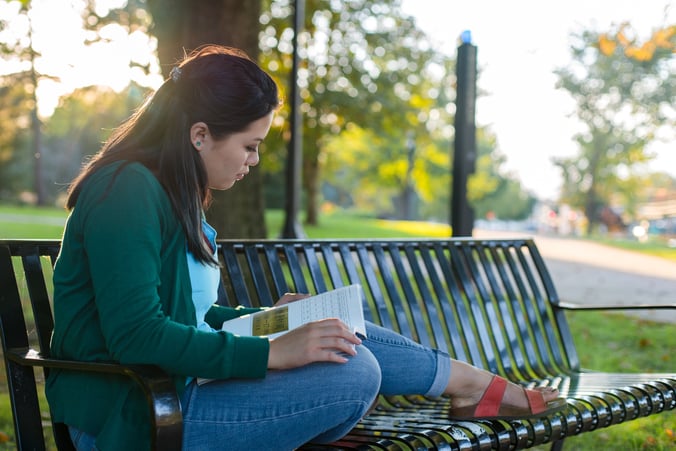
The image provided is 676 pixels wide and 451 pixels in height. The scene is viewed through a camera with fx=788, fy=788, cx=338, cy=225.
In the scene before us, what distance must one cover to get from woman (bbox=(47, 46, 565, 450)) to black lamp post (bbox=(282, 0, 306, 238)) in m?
7.27

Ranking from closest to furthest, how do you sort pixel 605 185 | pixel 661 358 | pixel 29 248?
pixel 29 248 → pixel 661 358 → pixel 605 185

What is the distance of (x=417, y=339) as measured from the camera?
3.64 metres

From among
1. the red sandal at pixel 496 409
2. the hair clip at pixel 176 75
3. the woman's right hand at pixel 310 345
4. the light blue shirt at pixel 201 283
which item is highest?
the hair clip at pixel 176 75

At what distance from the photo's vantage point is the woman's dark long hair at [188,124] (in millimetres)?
2062

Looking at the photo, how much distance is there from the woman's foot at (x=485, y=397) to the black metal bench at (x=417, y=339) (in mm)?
36

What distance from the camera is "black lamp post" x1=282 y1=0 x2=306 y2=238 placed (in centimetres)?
929

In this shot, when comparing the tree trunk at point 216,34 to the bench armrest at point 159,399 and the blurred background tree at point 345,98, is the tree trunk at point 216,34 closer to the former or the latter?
the blurred background tree at point 345,98

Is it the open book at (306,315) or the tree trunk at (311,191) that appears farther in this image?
the tree trunk at (311,191)

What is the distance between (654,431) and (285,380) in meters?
3.32

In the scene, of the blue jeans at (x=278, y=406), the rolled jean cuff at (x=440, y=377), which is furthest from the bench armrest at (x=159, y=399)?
the rolled jean cuff at (x=440, y=377)

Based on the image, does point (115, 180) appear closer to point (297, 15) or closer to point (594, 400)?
point (594, 400)

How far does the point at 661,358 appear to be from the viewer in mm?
6844

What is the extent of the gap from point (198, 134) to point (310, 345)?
636mm

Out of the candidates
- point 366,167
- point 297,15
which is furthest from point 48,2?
point 366,167
